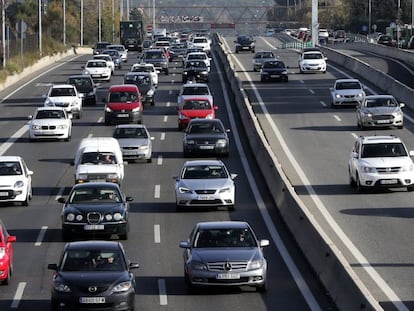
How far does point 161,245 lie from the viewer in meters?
28.5

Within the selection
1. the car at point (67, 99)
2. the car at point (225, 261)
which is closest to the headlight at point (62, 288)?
the car at point (225, 261)

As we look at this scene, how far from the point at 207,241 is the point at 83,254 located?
2.76 meters

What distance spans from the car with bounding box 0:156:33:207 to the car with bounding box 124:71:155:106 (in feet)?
92.9

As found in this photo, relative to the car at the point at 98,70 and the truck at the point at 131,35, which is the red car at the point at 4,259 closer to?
the car at the point at 98,70

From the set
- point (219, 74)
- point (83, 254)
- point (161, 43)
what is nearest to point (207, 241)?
point (83, 254)

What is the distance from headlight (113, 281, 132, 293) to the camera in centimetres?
2059

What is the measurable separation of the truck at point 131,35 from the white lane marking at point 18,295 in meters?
102

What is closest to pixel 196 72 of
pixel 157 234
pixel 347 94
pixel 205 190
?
pixel 347 94

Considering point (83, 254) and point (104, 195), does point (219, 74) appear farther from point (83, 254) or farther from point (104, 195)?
point (83, 254)

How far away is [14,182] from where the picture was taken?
34.4 metres

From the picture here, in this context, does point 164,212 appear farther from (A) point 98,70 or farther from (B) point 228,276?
(A) point 98,70

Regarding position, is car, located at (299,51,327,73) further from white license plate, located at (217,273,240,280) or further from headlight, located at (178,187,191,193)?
white license plate, located at (217,273,240,280)

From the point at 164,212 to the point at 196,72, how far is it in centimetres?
4298

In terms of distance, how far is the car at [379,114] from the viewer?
51.7 meters
